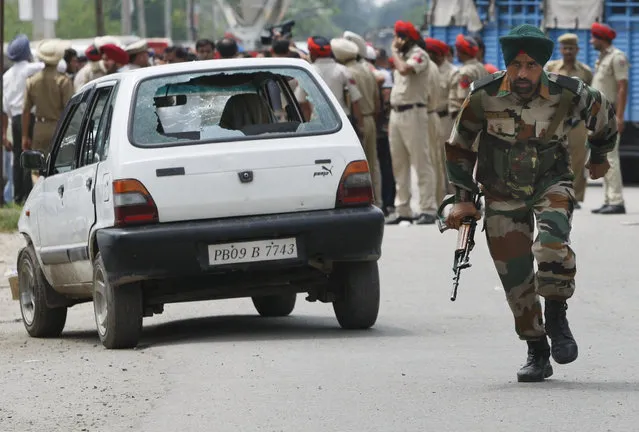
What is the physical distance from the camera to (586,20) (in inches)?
966

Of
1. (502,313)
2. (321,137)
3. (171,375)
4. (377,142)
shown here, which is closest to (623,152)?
(377,142)

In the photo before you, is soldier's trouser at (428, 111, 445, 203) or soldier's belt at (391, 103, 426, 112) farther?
soldier's trouser at (428, 111, 445, 203)

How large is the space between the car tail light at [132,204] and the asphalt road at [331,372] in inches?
28.1

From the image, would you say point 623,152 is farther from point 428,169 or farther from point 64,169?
point 64,169

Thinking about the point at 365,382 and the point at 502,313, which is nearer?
the point at 365,382

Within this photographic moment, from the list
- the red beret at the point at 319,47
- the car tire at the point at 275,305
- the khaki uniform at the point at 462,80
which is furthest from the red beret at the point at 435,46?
the car tire at the point at 275,305

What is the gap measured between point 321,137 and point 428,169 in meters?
8.86

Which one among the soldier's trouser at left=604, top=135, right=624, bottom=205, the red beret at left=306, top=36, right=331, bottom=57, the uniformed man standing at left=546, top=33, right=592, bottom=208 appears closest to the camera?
the red beret at left=306, top=36, right=331, bottom=57

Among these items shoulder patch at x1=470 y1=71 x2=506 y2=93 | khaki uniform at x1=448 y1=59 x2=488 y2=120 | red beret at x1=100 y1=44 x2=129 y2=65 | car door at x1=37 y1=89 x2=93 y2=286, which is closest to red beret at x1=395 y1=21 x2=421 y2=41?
khaki uniform at x1=448 y1=59 x2=488 y2=120

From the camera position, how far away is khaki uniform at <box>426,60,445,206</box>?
1825cm

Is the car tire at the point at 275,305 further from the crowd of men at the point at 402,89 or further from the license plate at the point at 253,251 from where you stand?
the crowd of men at the point at 402,89

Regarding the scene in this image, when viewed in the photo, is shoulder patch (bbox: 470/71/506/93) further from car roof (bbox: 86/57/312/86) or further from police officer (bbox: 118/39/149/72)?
police officer (bbox: 118/39/149/72)

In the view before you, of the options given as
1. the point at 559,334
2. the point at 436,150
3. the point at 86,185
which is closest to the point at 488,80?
the point at 559,334

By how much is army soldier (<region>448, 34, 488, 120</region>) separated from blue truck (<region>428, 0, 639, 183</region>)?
225 inches
